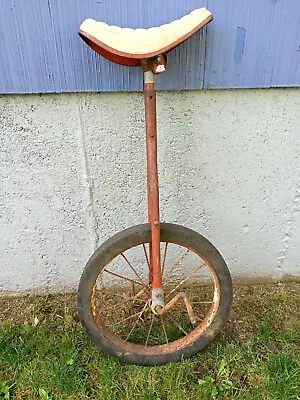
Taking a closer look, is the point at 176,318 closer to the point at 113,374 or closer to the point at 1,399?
the point at 113,374

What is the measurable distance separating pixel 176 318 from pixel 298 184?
0.85 meters

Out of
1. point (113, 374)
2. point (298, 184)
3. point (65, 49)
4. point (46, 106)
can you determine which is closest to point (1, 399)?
point (113, 374)

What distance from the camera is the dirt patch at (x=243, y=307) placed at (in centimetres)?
215

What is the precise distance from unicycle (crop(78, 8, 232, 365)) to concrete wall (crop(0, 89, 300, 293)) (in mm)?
207

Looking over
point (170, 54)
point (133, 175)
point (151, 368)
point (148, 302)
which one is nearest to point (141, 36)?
point (170, 54)

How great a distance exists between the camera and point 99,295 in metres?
2.31

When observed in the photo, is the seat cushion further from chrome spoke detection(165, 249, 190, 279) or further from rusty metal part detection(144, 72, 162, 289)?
chrome spoke detection(165, 249, 190, 279)

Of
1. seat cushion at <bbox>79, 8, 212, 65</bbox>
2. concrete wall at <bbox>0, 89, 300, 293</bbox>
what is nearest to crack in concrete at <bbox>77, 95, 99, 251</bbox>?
concrete wall at <bbox>0, 89, 300, 293</bbox>

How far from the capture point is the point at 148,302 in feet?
6.41

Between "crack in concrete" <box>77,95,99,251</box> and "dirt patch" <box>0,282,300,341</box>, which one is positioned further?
"dirt patch" <box>0,282,300,341</box>

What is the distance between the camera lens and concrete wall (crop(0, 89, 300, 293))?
1.92 meters

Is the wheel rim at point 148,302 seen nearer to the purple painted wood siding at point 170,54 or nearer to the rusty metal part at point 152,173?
the rusty metal part at point 152,173

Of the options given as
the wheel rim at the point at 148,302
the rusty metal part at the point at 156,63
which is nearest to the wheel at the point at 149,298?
the wheel rim at the point at 148,302

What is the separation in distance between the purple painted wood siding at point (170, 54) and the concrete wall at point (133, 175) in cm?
7
